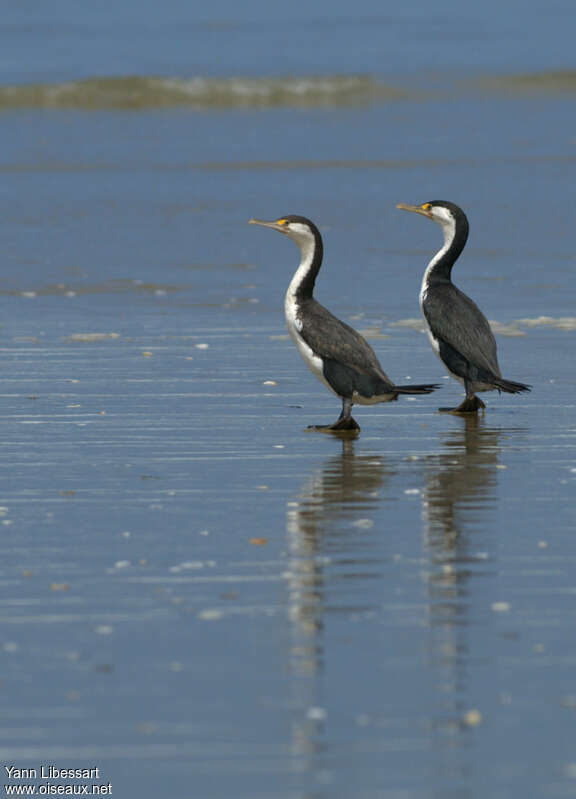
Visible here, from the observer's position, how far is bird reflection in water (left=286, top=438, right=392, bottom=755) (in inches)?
223

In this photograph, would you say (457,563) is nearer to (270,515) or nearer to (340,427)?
(270,515)

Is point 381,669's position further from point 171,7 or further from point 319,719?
point 171,7

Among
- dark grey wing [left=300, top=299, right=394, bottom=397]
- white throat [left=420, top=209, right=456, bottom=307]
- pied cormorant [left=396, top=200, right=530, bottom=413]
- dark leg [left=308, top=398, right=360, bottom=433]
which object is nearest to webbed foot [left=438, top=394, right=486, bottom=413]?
pied cormorant [left=396, top=200, right=530, bottom=413]

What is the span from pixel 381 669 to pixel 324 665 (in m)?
0.20

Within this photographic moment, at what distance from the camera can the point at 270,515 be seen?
26.8 ft

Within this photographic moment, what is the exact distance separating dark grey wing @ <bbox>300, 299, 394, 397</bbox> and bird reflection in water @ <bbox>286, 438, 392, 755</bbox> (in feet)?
1.77

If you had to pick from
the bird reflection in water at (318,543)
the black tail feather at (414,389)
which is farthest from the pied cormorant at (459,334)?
the bird reflection in water at (318,543)

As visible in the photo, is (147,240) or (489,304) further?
(147,240)

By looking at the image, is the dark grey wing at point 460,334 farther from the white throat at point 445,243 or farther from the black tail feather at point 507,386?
the white throat at point 445,243

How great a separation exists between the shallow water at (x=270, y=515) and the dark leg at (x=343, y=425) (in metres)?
0.13

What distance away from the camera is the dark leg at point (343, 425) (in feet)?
34.7

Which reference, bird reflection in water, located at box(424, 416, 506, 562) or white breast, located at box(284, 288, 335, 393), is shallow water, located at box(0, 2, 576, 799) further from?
white breast, located at box(284, 288, 335, 393)

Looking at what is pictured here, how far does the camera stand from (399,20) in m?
69.8

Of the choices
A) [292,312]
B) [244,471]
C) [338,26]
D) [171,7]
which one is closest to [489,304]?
[292,312]
